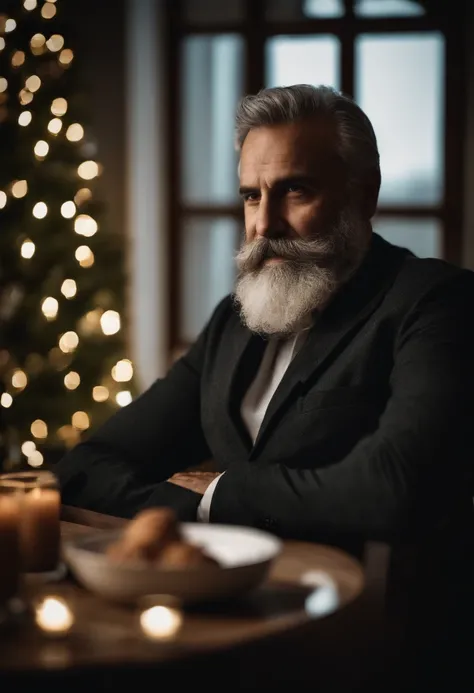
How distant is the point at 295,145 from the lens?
2.14 metres

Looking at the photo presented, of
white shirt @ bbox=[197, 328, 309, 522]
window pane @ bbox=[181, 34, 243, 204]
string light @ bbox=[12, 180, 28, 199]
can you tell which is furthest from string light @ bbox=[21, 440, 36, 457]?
white shirt @ bbox=[197, 328, 309, 522]

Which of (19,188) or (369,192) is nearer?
(369,192)

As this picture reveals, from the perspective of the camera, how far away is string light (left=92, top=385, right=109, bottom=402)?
4.29 metres

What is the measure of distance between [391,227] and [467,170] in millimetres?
502

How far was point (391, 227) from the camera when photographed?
5.26 meters

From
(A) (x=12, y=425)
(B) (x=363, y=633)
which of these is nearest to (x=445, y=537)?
(B) (x=363, y=633)

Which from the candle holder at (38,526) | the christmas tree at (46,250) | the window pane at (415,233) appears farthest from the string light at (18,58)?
the candle holder at (38,526)

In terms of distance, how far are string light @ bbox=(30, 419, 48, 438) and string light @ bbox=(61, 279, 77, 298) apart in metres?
0.55

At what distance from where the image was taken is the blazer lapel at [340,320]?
2035mm

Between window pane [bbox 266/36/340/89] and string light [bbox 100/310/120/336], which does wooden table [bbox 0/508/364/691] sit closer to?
string light [bbox 100/310/120/336]

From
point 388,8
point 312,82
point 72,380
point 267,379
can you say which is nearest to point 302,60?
point 312,82

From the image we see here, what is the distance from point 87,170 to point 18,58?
0.54 meters

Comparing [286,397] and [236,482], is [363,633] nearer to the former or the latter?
[236,482]

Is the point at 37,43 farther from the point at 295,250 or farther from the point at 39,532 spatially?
the point at 39,532
